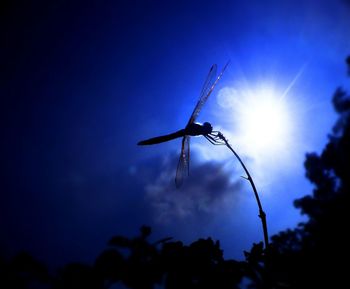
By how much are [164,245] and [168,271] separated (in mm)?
212

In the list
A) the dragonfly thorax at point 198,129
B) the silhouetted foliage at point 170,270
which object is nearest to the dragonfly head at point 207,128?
the dragonfly thorax at point 198,129

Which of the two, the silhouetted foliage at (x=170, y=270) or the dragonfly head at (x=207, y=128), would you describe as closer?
the silhouetted foliage at (x=170, y=270)

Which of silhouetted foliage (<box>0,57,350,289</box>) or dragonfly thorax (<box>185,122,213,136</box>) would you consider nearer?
silhouetted foliage (<box>0,57,350,289</box>)

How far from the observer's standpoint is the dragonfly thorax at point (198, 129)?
4.53 m

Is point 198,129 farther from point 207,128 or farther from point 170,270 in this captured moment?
point 170,270

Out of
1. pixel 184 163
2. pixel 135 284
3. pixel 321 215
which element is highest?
pixel 321 215

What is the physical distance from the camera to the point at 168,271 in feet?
5.10

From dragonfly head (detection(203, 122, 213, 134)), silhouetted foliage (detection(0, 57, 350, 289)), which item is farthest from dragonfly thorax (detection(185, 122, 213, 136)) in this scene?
silhouetted foliage (detection(0, 57, 350, 289))

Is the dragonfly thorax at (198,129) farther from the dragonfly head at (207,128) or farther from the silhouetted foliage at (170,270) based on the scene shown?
the silhouetted foliage at (170,270)

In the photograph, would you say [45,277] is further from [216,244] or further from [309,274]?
[309,274]

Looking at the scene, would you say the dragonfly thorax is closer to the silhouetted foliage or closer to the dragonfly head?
the dragonfly head

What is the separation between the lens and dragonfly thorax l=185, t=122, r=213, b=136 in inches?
178

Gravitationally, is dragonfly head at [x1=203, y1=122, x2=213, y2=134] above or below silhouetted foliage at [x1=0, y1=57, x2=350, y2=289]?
above

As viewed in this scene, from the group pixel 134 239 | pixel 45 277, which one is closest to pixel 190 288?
pixel 134 239
